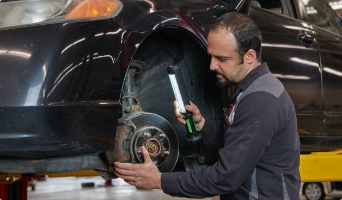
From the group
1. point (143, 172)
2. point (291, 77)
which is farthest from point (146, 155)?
point (291, 77)

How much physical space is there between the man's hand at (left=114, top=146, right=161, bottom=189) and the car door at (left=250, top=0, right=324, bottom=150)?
990mm

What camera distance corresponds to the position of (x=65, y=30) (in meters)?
1.14

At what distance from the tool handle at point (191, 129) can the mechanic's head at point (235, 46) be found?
0.26m

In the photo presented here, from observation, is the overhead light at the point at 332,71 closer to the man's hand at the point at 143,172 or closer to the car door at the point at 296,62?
the car door at the point at 296,62

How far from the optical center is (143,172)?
4.17ft

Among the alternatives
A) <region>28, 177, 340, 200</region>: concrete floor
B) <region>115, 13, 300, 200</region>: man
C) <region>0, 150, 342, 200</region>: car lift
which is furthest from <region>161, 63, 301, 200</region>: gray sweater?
<region>28, 177, 340, 200</region>: concrete floor

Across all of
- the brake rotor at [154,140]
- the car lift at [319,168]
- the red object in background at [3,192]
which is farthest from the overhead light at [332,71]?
the red object in background at [3,192]

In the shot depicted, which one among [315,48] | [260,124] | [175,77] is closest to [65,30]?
[175,77]

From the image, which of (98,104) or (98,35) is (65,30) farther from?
(98,104)

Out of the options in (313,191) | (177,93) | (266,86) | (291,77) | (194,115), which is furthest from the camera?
(313,191)

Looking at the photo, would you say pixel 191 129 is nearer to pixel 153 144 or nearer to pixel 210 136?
pixel 210 136

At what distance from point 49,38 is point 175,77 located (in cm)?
53

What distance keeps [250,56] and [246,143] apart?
36 cm

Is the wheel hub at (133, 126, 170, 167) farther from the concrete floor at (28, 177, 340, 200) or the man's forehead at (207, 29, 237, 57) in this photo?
the concrete floor at (28, 177, 340, 200)
